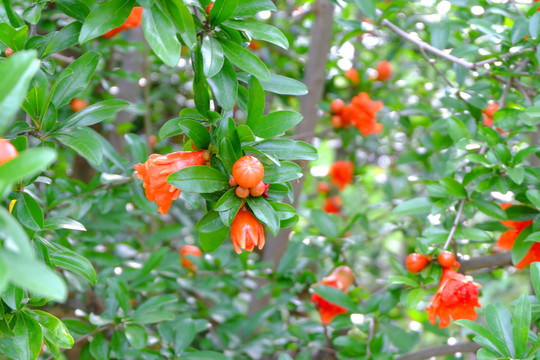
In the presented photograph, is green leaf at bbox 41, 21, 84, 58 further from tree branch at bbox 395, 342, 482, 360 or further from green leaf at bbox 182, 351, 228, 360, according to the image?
tree branch at bbox 395, 342, 482, 360

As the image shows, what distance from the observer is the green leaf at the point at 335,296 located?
4.90ft

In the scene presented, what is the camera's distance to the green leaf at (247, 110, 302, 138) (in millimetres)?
867

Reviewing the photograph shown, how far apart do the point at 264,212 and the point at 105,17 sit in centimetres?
37

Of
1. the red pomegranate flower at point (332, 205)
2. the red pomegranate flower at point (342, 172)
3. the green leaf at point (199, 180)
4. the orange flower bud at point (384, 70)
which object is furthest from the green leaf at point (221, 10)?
the red pomegranate flower at point (332, 205)

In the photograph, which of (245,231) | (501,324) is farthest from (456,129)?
(245,231)

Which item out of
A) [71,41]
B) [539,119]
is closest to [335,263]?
[539,119]

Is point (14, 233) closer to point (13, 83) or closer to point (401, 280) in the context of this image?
point (13, 83)

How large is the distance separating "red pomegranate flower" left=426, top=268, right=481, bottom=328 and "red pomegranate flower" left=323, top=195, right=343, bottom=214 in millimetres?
1620

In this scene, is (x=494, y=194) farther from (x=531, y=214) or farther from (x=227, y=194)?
(x=227, y=194)

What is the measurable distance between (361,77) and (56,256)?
153cm

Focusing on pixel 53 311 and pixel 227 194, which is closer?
pixel 227 194

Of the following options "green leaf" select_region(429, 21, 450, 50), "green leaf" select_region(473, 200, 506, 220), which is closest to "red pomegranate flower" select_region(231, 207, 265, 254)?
"green leaf" select_region(473, 200, 506, 220)

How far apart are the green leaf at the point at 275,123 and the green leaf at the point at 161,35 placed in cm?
17

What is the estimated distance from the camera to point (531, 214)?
1.20 meters
